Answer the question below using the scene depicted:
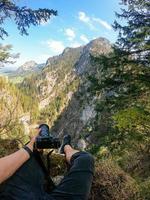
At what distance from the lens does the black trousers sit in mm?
3396

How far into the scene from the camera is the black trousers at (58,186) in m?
3.40

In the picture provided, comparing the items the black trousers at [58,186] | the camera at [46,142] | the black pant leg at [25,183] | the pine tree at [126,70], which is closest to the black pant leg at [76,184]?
the black trousers at [58,186]

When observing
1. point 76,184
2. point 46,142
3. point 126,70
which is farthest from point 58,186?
point 126,70

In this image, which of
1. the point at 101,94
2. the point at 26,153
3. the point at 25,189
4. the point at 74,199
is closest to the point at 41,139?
the point at 26,153

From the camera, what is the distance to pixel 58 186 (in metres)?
3.52

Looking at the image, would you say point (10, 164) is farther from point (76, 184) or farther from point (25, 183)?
point (76, 184)

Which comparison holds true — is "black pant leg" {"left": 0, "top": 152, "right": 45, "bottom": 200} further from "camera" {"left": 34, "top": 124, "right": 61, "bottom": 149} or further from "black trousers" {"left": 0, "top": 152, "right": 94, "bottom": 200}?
"camera" {"left": 34, "top": 124, "right": 61, "bottom": 149}

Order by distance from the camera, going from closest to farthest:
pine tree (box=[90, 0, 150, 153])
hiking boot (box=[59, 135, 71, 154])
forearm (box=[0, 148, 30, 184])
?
forearm (box=[0, 148, 30, 184]) < hiking boot (box=[59, 135, 71, 154]) < pine tree (box=[90, 0, 150, 153])

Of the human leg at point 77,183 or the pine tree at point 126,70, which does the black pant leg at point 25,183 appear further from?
the pine tree at point 126,70

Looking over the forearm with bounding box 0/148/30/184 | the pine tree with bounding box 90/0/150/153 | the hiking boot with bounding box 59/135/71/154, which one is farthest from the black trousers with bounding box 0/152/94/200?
the pine tree with bounding box 90/0/150/153

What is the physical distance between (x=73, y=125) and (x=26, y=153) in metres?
150

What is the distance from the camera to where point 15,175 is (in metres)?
3.81

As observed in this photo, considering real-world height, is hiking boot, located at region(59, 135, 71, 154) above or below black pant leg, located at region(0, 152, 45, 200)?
above

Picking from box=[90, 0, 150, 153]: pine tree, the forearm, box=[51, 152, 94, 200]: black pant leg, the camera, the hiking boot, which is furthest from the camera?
box=[90, 0, 150, 153]: pine tree
